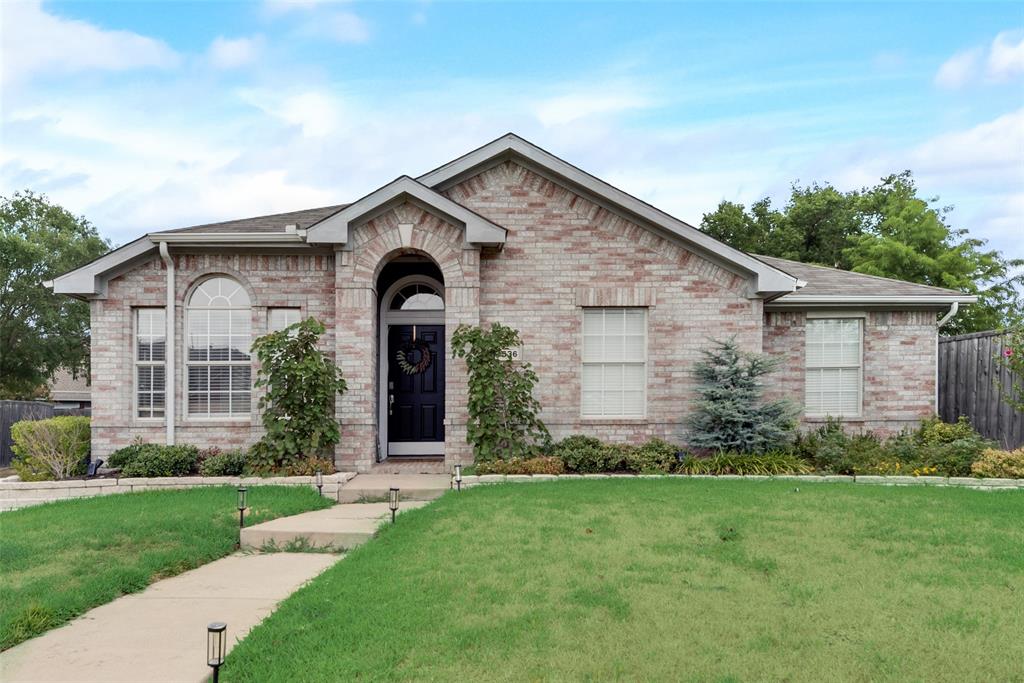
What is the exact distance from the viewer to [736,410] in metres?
11.0

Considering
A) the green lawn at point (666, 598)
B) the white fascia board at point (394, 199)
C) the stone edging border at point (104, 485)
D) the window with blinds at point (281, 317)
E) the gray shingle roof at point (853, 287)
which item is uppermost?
the white fascia board at point (394, 199)

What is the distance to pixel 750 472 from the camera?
10586mm

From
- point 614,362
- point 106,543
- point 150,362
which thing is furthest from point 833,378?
point 150,362

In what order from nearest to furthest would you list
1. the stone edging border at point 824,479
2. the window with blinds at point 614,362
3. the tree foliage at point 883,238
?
the stone edging border at point 824,479
the window with blinds at point 614,362
the tree foliage at point 883,238

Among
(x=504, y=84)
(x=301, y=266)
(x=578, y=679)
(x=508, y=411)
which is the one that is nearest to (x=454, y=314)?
(x=508, y=411)

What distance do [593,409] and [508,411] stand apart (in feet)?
5.66

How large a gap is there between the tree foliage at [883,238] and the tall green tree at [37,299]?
2596cm

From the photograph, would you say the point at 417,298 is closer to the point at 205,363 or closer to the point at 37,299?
the point at 205,363

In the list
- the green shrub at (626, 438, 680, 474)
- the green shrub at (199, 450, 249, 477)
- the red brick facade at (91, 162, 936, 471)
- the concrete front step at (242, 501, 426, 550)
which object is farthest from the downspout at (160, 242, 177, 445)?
the green shrub at (626, 438, 680, 474)

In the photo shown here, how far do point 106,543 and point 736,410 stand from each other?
8.41m

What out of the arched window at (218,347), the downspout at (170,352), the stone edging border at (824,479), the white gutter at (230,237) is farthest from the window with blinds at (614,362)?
the downspout at (170,352)

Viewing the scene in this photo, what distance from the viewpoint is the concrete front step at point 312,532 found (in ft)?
24.2

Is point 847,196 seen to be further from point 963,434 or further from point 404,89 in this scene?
point 404,89

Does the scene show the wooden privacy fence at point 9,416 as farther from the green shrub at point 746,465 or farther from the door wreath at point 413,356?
the green shrub at point 746,465
